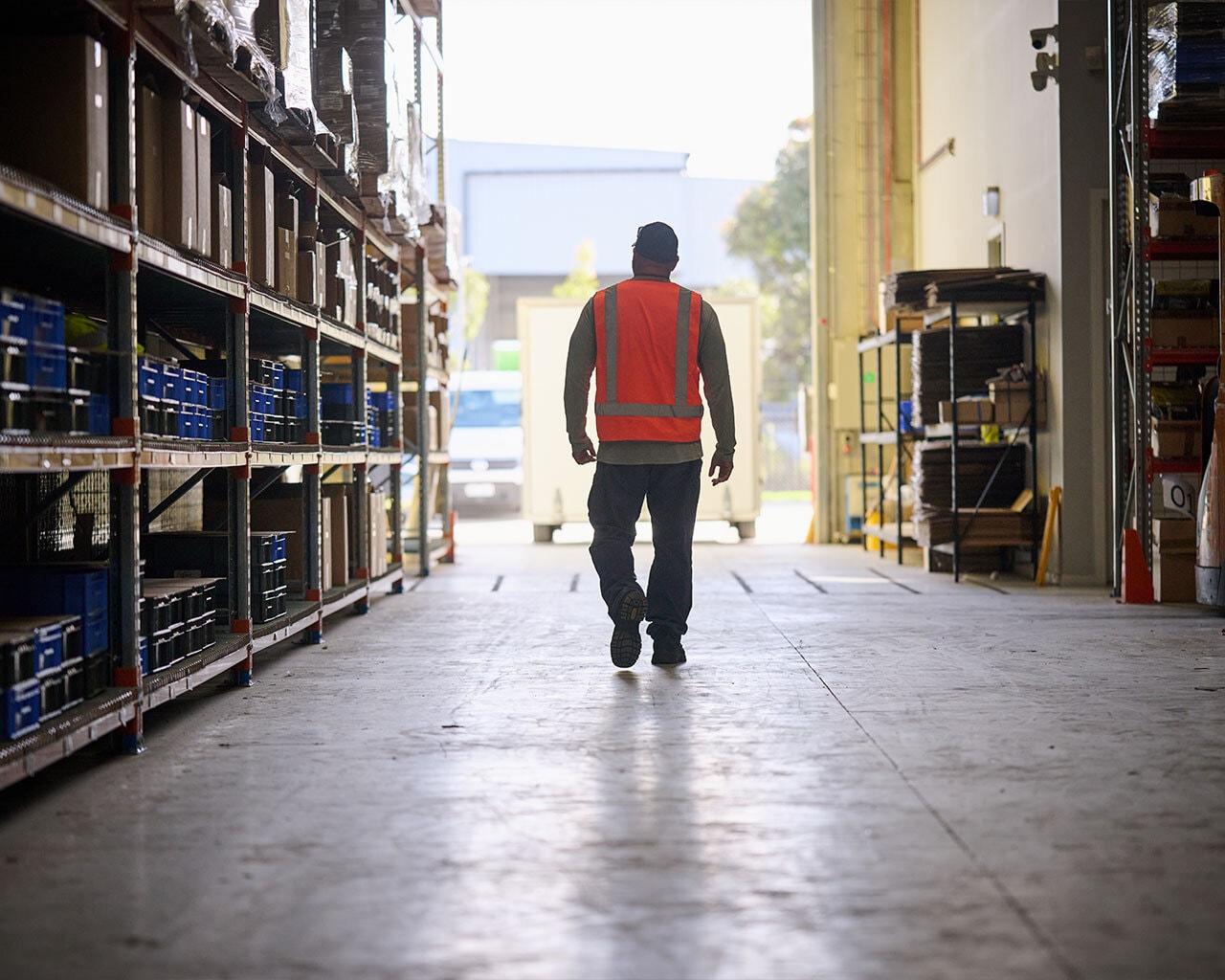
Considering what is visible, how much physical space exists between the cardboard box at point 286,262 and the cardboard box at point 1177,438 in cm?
527

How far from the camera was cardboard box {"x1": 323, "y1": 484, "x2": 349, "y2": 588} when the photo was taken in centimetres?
839

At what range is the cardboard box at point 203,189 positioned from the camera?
17.5 feet

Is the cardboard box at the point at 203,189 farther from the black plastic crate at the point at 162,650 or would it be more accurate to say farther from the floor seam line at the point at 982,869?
the floor seam line at the point at 982,869

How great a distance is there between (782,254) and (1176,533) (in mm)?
32122

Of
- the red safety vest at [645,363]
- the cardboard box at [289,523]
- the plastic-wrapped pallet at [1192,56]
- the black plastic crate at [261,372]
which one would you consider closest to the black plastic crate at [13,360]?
the black plastic crate at [261,372]

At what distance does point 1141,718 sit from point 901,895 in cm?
233

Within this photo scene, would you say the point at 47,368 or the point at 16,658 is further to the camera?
the point at 47,368

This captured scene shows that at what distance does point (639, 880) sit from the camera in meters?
3.13

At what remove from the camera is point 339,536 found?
8.46m

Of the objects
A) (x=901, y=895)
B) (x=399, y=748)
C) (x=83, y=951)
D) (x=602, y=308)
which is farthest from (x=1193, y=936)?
(x=602, y=308)

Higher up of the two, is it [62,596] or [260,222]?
[260,222]

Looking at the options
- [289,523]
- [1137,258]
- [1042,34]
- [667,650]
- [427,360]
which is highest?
[1042,34]

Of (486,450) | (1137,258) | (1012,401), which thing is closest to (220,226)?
(1137,258)

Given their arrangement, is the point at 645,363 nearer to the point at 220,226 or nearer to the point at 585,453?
the point at 585,453
